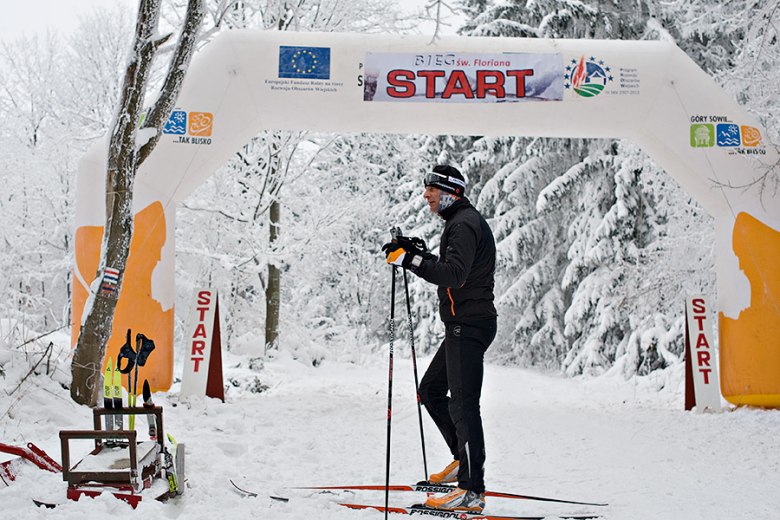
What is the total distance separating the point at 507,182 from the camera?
15680mm

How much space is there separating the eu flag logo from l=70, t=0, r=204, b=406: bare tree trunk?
1.76 meters

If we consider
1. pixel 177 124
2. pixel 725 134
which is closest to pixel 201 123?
pixel 177 124

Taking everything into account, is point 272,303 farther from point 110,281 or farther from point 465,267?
point 465,267

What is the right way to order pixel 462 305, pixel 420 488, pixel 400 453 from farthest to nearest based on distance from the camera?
pixel 400 453 → pixel 420 488 → pixel 462 305

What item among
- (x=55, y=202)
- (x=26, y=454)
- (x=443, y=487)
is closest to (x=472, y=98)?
(x=443, y=487)

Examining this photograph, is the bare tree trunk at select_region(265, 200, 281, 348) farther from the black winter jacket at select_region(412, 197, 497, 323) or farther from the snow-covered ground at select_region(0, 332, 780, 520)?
the black winter jacket at select_region(412, 197, 497, 323)

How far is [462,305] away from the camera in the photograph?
3.96 m

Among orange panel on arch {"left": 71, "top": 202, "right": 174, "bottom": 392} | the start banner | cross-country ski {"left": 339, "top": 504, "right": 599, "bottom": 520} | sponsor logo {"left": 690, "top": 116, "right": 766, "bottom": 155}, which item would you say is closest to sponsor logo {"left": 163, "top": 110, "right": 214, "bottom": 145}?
orange panel on arch {"left": 71, "top": 202, "right": 174, "bottom": 392}

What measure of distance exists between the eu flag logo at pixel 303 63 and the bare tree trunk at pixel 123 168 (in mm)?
1762

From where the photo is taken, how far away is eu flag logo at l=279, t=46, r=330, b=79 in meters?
7.61

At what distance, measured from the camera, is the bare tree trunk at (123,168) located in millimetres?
5801

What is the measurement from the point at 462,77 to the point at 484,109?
44 centimetres

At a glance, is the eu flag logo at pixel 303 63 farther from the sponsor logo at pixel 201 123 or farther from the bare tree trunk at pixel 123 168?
the bare tree trunk at pixel 123 168

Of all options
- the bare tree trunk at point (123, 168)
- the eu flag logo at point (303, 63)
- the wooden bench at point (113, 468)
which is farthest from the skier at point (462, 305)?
the eu flag logo at point (303, 63)
